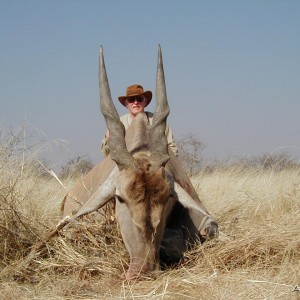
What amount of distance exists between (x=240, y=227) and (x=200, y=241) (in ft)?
2.35

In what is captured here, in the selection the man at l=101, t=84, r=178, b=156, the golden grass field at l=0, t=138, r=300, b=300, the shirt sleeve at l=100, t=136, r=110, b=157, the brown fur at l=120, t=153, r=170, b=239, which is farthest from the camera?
the man at l=101, t=84, r=178, b=156

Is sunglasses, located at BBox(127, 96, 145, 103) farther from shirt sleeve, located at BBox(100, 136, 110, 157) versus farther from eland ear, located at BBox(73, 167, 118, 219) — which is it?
eland ear, located at BBox(73, 167, 118, 219)

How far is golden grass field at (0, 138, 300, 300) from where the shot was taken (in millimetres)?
3852

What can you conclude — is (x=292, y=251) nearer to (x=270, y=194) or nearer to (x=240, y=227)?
(x=240, y=227)

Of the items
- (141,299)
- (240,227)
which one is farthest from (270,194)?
(141,299)

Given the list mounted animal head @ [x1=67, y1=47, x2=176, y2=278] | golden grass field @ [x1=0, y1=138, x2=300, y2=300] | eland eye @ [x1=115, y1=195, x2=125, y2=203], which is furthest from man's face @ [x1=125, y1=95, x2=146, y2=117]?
eland eye @ [x1=115, y1=195, x2=125, y2=203]

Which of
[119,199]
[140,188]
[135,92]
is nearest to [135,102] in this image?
[135,92]

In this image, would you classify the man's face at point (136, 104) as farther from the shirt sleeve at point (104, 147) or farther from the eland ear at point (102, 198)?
the eland ear at point (102, 198)

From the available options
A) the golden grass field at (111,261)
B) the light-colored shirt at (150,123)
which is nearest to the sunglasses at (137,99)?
the light-colored shirt at (150,123)

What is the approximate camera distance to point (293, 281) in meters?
3.87

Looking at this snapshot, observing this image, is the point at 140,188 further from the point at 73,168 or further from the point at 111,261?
the point at 73,168

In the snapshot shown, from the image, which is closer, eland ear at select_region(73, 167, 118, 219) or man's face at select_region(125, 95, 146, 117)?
eland ear at select_region(73, 167, 118, 219)

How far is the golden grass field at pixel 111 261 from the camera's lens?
385 centimetres

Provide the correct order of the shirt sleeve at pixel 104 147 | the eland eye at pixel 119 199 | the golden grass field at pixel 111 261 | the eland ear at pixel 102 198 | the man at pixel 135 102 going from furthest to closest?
the man at pixel 135 102 → the shirt sleeve at pixel 104 147 → the eland ear at pixel 102 198 → the eland eye at pixel 119 199 → the golden grass field at pixel 111 261
